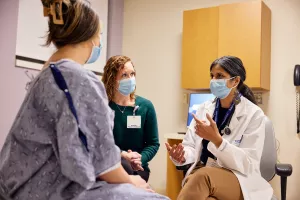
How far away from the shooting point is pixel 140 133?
2.29 m

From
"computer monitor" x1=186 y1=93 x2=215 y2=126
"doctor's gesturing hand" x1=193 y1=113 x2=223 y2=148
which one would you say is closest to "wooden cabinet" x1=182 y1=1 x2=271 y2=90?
"computer monitor" x1=186 y1=93 x2=215 y2=126

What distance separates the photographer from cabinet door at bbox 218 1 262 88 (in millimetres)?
3199

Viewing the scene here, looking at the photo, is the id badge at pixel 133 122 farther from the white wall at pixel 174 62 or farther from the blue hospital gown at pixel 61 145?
the white wall at pixel 174 62

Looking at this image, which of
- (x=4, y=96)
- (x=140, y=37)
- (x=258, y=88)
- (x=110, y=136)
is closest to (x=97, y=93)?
(x=110, y=136)

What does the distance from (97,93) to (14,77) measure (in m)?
2.29

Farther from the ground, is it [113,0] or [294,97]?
[113,0]

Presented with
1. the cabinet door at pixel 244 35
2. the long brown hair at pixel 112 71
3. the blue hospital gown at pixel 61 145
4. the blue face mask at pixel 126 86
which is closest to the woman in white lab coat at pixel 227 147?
the blue face mask at pixel 126 86

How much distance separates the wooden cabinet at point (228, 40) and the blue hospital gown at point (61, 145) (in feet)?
8.05

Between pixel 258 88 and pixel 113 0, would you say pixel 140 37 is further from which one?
pixel 258 88

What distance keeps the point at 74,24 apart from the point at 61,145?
1.34 ft

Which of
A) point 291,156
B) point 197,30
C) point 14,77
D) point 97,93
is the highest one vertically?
A: point 197,30

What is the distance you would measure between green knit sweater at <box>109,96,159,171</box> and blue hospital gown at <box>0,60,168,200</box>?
1.19 metres

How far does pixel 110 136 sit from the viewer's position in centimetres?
102

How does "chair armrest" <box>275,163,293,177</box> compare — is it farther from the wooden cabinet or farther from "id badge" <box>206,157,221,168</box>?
the wooden cabinet
